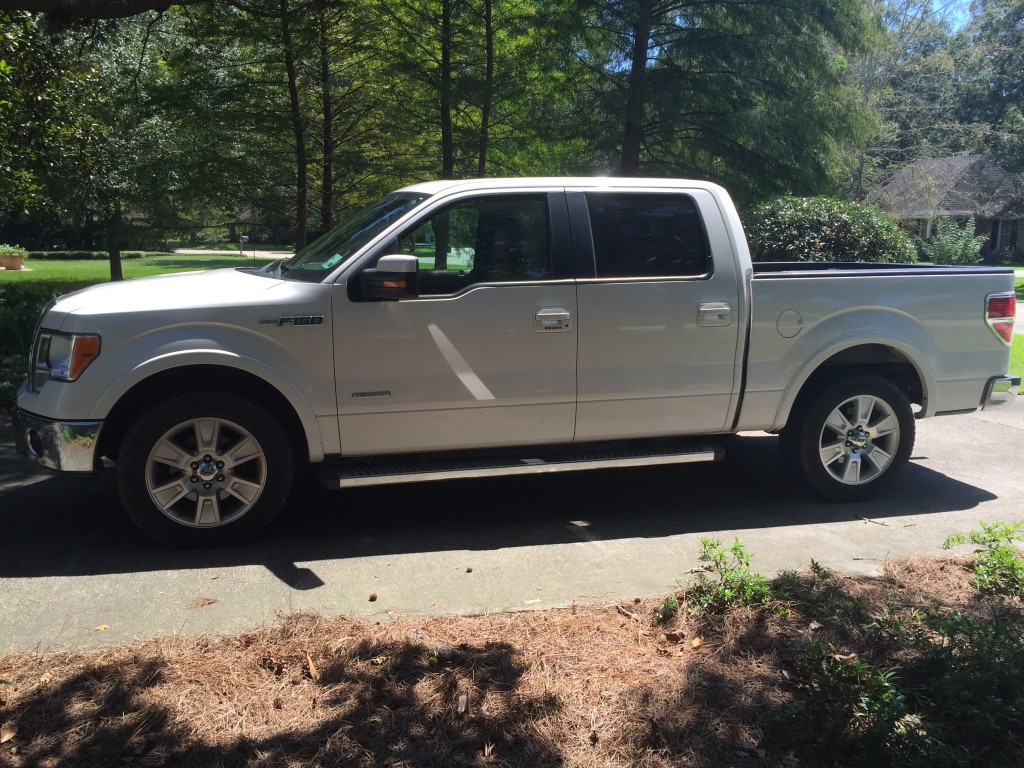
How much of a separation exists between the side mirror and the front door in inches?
2.1

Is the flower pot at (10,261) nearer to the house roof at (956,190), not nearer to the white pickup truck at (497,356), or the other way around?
the white pickup truck at (497,356)

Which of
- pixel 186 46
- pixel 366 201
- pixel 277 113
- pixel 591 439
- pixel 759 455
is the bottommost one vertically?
pixel 759 455

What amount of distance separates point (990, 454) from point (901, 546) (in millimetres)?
2773

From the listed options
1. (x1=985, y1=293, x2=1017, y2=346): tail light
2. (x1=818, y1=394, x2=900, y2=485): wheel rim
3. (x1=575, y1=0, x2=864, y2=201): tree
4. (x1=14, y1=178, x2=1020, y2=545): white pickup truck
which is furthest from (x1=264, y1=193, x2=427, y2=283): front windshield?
(x1=575, y1=0, x2=864, y2=201): tree

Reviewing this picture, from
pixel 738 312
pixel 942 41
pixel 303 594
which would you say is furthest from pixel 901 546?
pixel 942 41

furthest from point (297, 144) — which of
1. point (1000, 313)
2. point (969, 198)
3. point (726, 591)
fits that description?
point (969, 198)

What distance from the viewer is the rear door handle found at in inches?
215

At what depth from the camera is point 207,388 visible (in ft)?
16.1

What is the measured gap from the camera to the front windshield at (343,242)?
16.9ft

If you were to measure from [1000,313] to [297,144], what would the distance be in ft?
26.3

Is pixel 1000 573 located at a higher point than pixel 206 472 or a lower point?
lower

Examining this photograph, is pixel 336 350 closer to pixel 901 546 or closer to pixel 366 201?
pixel 901 546

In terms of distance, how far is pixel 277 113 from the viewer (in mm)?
10492

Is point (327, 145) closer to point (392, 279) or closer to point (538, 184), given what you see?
point (538, 184)
